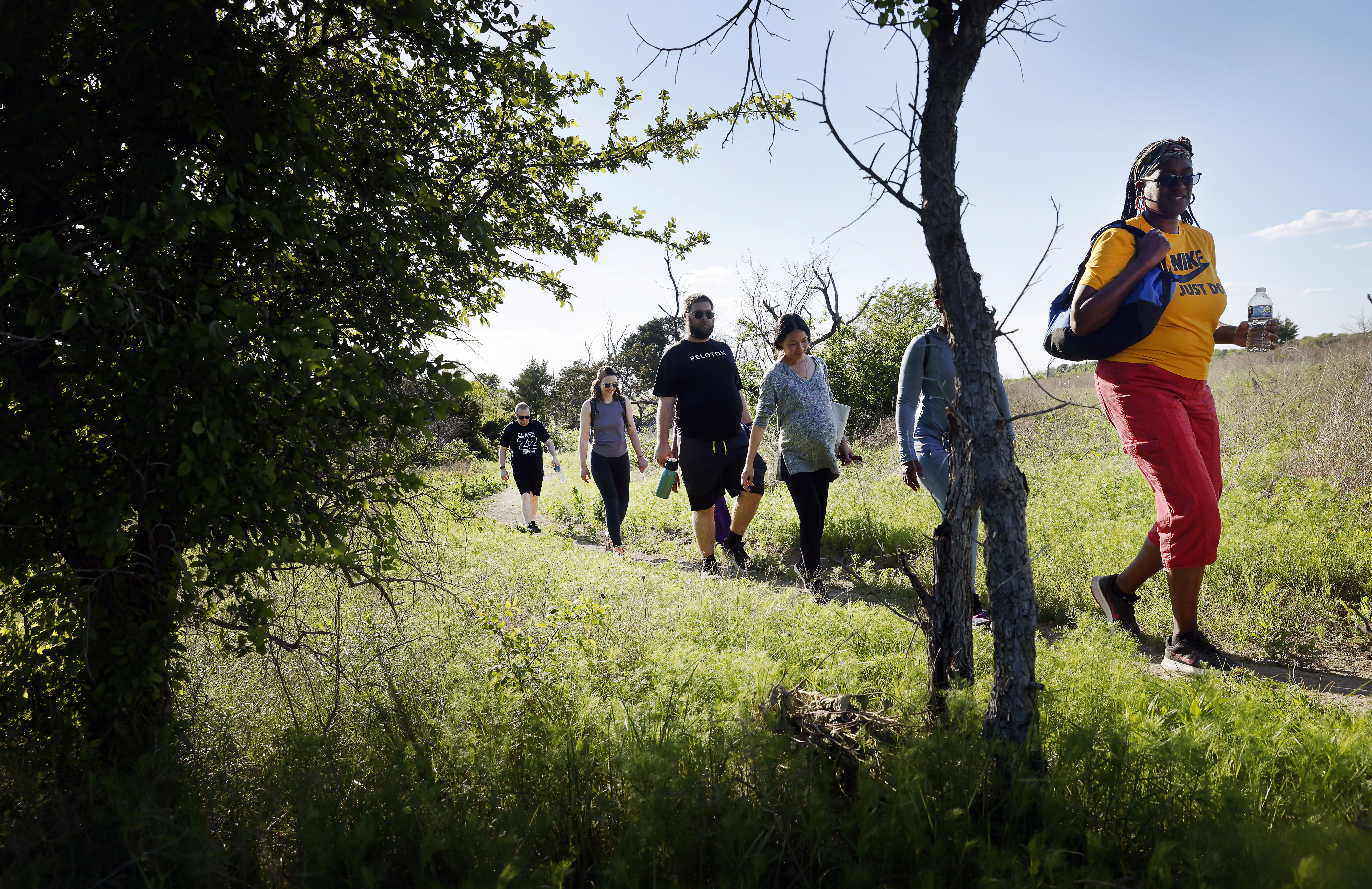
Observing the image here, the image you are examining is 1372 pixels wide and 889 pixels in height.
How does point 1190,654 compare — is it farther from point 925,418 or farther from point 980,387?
point 980,387

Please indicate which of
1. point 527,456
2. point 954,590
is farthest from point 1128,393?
point 527,456

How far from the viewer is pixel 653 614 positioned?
4070mm

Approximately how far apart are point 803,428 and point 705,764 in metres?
3.27

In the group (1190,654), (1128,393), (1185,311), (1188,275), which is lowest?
(1190,654)

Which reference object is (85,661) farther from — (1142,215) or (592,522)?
(592,522)

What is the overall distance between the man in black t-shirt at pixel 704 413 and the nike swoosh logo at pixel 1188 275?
10.3 feet

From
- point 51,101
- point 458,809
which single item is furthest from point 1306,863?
point 51,101

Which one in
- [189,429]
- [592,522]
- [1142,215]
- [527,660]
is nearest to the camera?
[189,429]

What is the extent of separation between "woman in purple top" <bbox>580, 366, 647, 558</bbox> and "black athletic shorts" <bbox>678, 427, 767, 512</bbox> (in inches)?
62.4

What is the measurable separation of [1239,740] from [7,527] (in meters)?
4.21

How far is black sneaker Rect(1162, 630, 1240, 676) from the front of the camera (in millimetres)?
3207

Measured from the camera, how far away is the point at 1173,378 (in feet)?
10.8

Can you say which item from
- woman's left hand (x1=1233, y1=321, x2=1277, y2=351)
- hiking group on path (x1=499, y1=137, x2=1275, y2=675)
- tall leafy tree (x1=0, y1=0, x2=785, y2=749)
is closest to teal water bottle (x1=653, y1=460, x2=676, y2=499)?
hiking group on path (x1=499, y1=137, x2=1275, y2=675)

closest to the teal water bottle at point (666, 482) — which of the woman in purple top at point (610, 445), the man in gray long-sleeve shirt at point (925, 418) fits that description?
the woman in purple top at point (610, 445)
